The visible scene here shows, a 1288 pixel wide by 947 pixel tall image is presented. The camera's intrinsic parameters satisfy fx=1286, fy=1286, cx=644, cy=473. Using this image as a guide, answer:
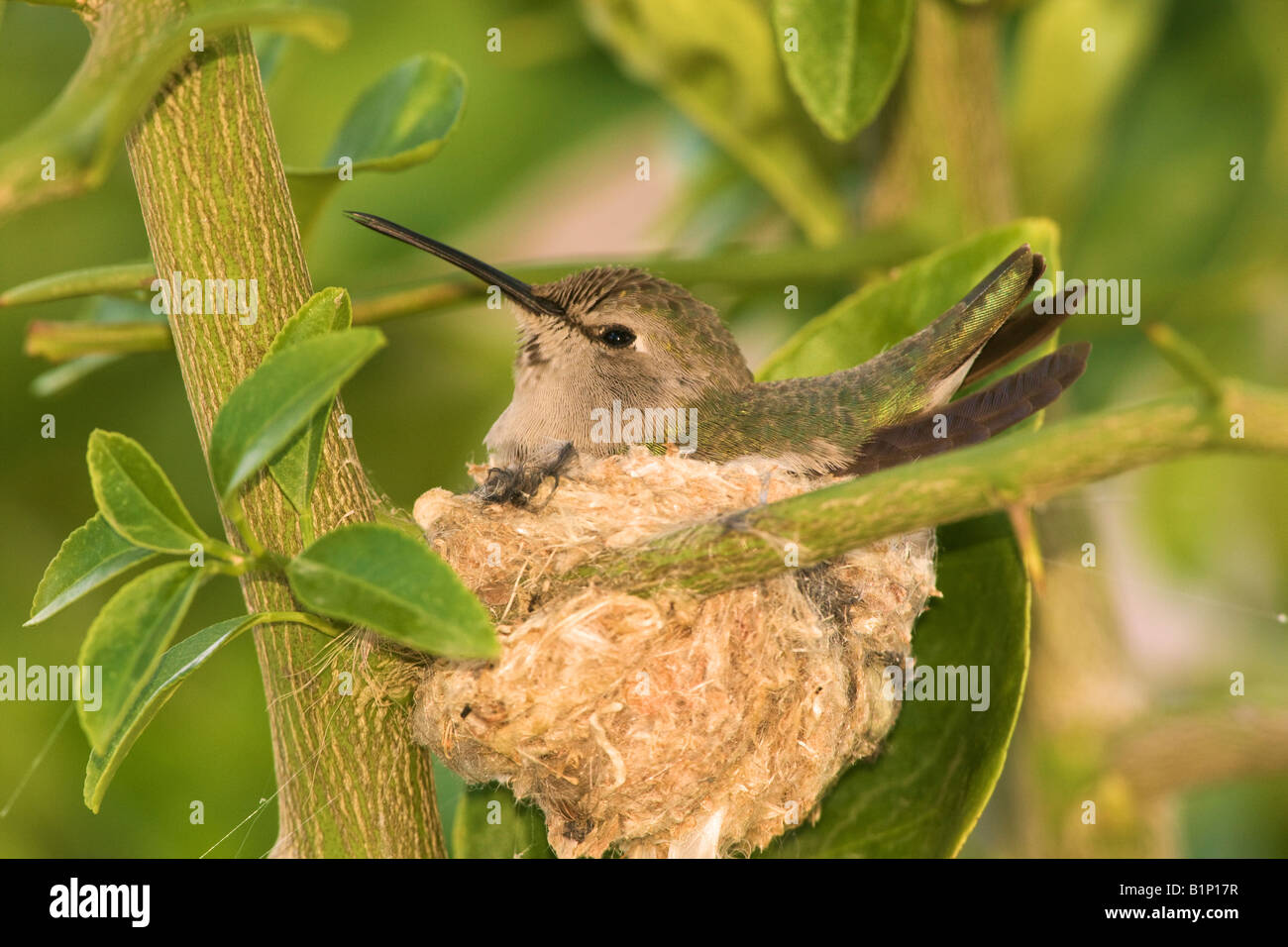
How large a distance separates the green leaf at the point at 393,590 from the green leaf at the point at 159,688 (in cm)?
15

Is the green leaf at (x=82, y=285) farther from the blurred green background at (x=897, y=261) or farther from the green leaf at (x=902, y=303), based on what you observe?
the green leaf at (x=902, y=303)

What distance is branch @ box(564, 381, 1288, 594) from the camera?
1.06 meters

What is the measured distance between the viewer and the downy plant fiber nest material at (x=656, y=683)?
1924 mm

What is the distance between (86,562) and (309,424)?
29cm

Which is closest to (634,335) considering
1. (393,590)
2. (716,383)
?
(716,383)

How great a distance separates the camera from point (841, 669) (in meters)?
2.18

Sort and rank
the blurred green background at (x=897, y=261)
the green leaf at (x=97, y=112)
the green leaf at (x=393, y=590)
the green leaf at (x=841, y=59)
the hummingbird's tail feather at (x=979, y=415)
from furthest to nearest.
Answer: the blurred green background at (x=897, y=261) → the hummingbird's tail feather at (x=979, y=415) → the green leaf at (x=841, y=59) → the green leaf at (x=393, y=590) → the green leaf at (x=97, y=112)

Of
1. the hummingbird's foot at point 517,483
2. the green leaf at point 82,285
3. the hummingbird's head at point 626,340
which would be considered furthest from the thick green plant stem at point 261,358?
the hummingbird's head at point 626,340

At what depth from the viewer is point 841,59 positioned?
2129 millimetres

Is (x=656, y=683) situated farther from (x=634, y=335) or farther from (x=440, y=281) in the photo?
(x=634, y=335)

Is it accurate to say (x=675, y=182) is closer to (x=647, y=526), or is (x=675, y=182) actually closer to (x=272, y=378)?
(x=647, y=526)

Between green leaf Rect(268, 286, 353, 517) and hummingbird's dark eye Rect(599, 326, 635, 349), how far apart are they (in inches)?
56.0

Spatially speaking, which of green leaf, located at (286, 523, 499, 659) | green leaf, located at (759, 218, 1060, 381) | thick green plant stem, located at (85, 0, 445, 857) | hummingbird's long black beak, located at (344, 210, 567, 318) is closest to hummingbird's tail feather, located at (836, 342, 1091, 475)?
green leaf, located at (759, 218, 1060, 381)

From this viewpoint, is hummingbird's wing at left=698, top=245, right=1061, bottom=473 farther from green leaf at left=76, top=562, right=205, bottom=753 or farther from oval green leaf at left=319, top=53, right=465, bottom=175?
green leaf at left=76, top=562, right=205, bottom=753
